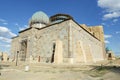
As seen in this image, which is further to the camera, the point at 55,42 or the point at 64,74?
the point at 55,42

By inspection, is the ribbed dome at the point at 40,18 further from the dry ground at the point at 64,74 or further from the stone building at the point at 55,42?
the dry ground at the point at 64,74

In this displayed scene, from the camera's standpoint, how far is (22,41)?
34.5 meters

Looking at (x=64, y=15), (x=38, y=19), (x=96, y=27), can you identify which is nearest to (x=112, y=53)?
(x=96, y=27)

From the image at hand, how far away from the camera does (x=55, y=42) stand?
2712 centimetres

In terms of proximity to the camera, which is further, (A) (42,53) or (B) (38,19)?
(B) (38,19)

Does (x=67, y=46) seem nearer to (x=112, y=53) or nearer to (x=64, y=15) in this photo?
(x=64, y=15)

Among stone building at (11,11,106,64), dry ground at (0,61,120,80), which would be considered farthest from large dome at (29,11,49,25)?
dry ground at (0,61,120,80)

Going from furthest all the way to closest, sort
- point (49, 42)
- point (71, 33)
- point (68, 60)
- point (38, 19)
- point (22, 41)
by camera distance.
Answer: point (38, 19) → point (22, 41) → point (49, 42) → point (71, 33) → point (68, 60)

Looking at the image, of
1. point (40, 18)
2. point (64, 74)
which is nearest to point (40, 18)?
point (40, 18)

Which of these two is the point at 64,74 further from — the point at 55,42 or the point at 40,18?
the point at 40,18

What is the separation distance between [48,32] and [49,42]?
254cm

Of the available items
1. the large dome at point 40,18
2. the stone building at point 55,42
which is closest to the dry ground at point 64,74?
the stone building at point 55,42

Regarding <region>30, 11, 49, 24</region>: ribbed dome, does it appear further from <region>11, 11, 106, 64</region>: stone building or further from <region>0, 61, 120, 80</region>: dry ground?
<region>0, 61, 120, 80</region>: dry ground

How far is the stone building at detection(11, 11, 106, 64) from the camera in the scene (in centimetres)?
2456
